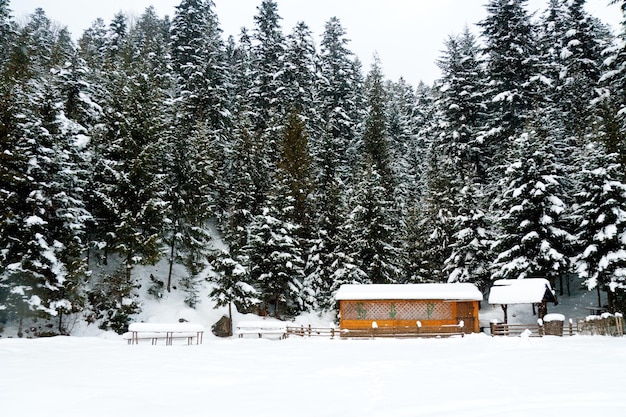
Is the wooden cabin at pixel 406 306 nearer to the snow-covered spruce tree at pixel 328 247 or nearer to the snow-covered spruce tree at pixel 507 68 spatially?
the snow-covered spruce tree at pixel 328 247

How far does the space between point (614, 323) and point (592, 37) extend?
24.8 metres

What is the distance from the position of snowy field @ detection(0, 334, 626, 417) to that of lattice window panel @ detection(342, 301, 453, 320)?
1416 cm

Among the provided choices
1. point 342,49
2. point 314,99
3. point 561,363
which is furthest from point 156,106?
point 561,363

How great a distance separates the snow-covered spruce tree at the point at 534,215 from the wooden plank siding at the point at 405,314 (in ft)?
13.7

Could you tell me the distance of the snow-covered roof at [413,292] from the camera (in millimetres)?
30766

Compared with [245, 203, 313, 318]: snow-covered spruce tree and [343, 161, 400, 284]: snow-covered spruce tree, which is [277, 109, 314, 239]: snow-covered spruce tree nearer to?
[245, 203, 313, 318]: snow-covered spruce tree

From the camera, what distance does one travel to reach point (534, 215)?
107 ft

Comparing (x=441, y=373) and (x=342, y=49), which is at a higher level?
(x=342, y=49)

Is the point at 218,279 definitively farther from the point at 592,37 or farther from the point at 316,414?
the point at 592,37

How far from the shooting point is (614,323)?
2744 centimetres

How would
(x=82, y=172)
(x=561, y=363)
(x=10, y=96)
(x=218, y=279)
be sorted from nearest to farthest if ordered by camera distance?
(x=561, y=363) < (x=10, y=96) < (x=82, y=172) < (x=218, y=279)

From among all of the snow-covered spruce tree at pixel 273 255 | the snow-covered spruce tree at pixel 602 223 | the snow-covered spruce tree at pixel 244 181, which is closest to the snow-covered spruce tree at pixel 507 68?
the snow-covered spruce tree at pixel 602 223

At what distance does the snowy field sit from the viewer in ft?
26.8

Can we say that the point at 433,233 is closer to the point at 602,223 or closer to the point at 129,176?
the point at 602,223
